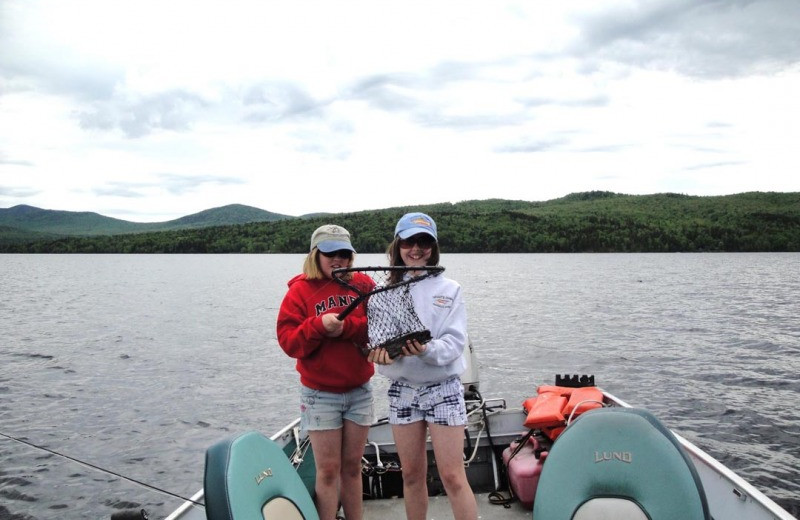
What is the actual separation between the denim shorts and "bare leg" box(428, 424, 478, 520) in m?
0.53

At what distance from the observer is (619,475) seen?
278 cm

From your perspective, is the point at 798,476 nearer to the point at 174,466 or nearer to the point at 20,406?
the point at 174,466

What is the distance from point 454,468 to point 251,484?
48.1 inches

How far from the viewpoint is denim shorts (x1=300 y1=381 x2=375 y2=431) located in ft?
12.1

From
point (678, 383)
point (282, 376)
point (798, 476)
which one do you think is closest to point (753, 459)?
point (798, 476)

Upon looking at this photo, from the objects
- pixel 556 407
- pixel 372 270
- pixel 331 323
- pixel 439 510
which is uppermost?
pixel 372 270

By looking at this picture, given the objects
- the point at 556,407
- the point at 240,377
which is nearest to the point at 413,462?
the point at 556,407

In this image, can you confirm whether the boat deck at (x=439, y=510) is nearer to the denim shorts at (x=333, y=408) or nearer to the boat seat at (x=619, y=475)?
the denim shorts at (x=333, y=408)

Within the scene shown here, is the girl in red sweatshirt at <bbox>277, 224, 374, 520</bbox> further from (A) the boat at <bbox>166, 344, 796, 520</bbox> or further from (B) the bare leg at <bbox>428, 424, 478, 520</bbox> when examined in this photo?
(B) the bare leg at <bbox>428, 424, 478, 520</bbox>

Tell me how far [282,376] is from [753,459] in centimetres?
1252

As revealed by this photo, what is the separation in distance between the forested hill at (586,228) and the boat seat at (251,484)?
304 ft

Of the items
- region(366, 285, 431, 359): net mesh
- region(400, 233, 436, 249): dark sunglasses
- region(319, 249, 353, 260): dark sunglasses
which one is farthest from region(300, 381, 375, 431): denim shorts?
region(400, 233, 436, 249): dark sunglasses

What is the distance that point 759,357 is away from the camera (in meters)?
20.1

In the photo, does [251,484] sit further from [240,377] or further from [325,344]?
[240,377]
